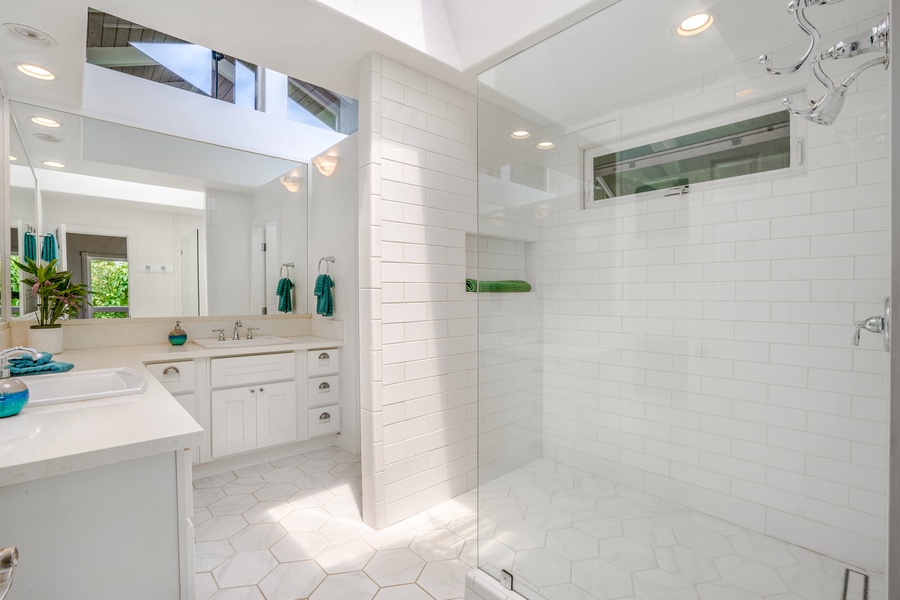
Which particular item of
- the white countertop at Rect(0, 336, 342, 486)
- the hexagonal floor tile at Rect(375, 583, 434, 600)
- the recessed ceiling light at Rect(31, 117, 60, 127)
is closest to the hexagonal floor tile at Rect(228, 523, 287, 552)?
the hexagonal floor tile at Rect(375, 583, 434, 600)

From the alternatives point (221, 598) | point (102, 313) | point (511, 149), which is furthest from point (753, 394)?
point (102, 313)

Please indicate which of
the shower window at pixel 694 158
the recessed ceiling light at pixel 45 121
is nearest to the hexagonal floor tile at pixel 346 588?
the shower window at pixel 694 158

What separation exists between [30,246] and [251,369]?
4.60 feet

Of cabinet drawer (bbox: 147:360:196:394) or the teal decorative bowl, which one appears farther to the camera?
cabinet drawer (bbox: 147:360:196:394)

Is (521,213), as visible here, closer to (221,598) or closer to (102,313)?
(221,598)

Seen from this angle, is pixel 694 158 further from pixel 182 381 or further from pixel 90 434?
pixel 182 381

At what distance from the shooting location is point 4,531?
0.99 meters

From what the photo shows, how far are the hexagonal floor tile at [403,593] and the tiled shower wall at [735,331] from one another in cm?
80

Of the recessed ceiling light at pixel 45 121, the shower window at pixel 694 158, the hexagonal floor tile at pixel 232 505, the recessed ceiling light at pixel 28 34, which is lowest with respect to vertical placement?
the hexagonal floor tile at pixel 232 505

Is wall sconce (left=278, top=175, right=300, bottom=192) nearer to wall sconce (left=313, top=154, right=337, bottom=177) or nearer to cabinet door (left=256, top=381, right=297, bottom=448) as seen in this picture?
wall sconce (left=313, top=154, right=337, bottom=177)

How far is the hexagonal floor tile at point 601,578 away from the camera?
1.46m

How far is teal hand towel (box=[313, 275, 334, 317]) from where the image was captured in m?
3.35

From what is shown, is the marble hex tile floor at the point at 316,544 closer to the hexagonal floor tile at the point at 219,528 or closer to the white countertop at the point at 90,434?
the hexagonal floor tile at the point at 219,528

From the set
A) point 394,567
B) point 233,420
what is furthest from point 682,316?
point 233,420
